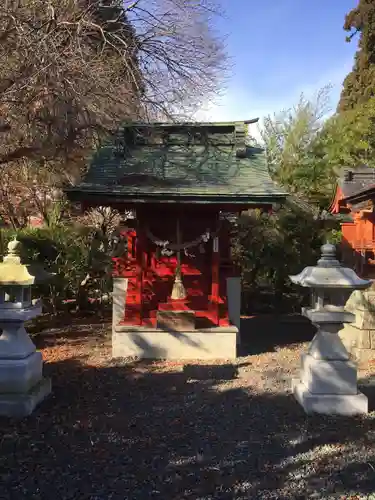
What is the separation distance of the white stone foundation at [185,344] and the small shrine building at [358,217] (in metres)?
3.53

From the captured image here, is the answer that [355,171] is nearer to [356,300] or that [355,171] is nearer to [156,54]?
[356,300]

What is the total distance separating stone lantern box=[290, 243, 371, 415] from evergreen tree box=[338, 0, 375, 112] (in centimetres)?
1756

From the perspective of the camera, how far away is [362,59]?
2105 cm

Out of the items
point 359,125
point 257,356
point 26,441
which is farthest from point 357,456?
point 359,125

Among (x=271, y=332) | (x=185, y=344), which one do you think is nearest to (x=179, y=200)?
(x=185, y=344)

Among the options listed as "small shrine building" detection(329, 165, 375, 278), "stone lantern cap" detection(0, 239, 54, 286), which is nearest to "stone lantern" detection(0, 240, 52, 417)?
"stone lantern cap" detection(0, 239, 54, 286)

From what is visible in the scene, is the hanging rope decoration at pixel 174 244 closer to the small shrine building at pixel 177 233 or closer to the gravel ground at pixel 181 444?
the small shrine building at pixel 177 233

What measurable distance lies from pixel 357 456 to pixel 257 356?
4238mm

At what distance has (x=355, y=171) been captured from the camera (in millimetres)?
11453

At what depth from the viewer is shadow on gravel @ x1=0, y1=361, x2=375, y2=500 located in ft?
11.4

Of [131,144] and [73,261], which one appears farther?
[73,261]

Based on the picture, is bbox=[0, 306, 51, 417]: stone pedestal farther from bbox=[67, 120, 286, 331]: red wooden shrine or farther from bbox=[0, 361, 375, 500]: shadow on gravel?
bbox=[67, 120, 286, 331]: red wooden shrine

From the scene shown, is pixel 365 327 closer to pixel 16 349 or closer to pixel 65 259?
pixel 16 349

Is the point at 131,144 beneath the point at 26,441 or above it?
above
